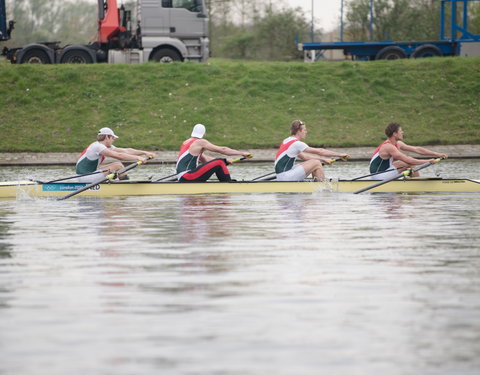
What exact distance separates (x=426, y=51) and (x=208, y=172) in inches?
1056

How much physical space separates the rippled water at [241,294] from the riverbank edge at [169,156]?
659 inches

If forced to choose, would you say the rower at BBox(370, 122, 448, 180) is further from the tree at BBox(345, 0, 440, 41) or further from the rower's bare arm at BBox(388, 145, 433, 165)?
the tree at BBox(345, 0, 440, 41)

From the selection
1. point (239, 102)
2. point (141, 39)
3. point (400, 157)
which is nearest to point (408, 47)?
point (239, 102)

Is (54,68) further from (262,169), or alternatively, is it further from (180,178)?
(180,178)

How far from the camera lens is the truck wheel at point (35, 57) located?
4066 cm

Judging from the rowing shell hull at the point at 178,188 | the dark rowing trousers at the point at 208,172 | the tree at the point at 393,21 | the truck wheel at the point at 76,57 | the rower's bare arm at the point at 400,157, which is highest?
the tree at the point at 393,21

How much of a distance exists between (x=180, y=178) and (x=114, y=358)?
41.7ft

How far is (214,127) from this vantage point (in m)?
35.8

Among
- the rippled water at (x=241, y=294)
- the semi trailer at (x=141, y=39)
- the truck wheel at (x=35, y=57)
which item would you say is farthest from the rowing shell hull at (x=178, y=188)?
the truck wheel at (x=35, y=57)

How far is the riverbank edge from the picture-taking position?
105ft

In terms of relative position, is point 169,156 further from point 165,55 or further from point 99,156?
point 99,156

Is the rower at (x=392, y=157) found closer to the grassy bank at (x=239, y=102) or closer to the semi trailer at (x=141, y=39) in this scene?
the grassy bank at (x=239, y=102)

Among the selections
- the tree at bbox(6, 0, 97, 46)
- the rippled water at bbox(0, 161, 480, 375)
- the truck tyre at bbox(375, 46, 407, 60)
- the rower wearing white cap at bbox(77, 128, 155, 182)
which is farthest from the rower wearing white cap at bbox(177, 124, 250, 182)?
the tree at bbox(6, 0, 97, 46)

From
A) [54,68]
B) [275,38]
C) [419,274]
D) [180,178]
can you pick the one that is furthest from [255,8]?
[419,274]
